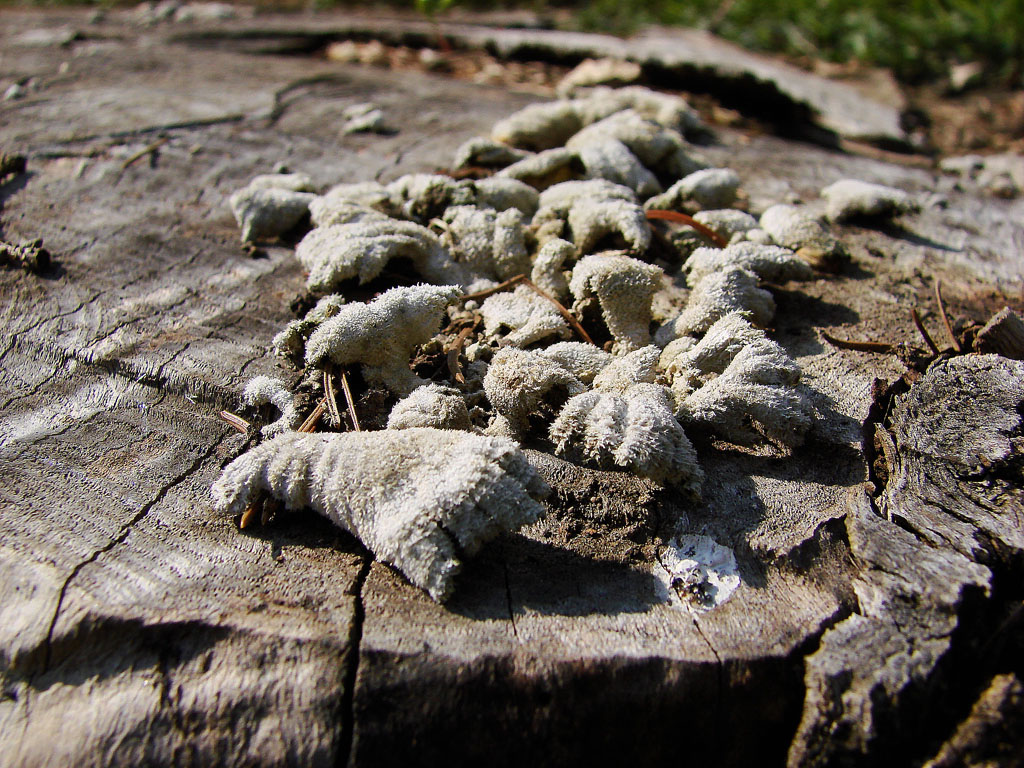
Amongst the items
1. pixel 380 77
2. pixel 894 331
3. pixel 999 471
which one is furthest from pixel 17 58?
pixel 999 471

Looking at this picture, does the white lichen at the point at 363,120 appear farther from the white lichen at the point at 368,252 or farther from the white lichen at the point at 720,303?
the white lichen at the point at 720,303

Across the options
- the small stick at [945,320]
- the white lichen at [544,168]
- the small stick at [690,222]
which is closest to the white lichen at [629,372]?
the small stick at [690,222]

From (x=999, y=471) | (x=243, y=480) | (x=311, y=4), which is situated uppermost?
(x=999, y=471)

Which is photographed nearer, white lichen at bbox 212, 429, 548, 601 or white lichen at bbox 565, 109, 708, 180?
white lichen at bbox 212, 429, 548, 601

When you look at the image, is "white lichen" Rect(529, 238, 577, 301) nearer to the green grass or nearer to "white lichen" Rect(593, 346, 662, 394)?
"white lichen" Rect(593, 346, 662, 394)

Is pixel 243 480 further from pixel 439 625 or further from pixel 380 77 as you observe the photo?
pixel 380 77

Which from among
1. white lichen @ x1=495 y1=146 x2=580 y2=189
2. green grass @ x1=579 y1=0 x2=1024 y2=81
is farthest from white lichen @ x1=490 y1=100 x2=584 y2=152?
green grass @ x1=579 y1=0 x2=1024 y2=81
